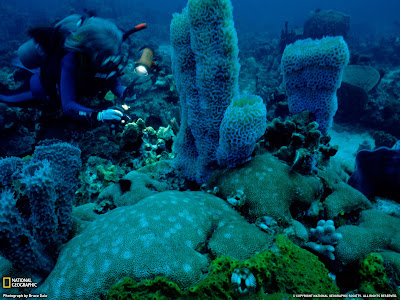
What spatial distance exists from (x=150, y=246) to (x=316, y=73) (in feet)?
8.41

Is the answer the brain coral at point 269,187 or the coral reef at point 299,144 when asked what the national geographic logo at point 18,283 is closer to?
the brain coral at point 269,187

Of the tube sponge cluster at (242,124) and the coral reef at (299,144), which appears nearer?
the tube sponge cluster at (242,124)

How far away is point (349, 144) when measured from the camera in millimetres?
7609

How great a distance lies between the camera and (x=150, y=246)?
5.36 feet

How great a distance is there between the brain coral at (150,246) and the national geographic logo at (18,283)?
0.57 ft

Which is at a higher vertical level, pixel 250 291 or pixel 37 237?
pixel 37 237

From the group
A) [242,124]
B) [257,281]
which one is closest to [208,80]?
[242,124]

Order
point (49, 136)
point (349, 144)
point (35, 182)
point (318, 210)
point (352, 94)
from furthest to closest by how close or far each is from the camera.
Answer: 1. point (352, 94)
2. point (349, 144)
3. point (49, 136)
4. point (318, 210)
5. point (35, 182)

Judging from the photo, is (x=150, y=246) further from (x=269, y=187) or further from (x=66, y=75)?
(x=66, y=75)

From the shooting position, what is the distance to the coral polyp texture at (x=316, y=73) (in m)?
2.51

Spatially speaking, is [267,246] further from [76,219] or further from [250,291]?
[76,219]

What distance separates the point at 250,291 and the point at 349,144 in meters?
7.78

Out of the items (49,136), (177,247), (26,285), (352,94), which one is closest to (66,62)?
(49,136)

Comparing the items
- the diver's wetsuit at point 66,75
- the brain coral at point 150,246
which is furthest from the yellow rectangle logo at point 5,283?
the diver's wetsuit at point 66,75
